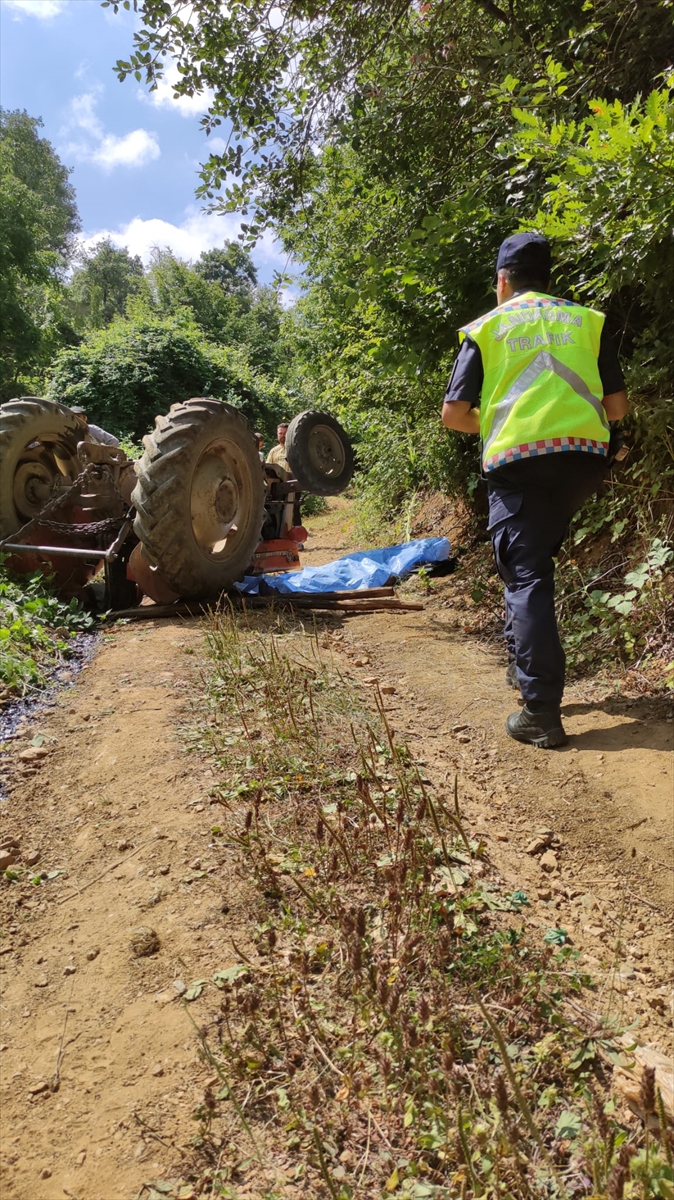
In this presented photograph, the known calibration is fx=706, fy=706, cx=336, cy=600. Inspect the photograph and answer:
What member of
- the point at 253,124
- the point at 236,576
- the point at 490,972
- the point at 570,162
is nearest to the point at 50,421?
the point at 236,576

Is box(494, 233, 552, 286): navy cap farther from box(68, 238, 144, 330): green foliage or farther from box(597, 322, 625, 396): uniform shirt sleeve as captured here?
box(68, 238, 144, 330): green foliage

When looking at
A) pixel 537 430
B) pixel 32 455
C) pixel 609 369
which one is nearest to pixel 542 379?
pixel 537 430

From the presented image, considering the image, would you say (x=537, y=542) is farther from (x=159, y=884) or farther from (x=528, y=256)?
(x=159, y=884)

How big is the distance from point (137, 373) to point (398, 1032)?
16046mm

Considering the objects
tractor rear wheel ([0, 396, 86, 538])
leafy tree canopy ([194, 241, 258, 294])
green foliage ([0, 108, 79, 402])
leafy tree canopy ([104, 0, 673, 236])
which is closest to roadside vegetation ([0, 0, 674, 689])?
leafy tree canopy ([104, 0, 673, 236])

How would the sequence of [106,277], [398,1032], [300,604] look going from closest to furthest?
1. [398,1032]
2. [300,604]
3. [106,277]

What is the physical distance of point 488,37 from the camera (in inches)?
186

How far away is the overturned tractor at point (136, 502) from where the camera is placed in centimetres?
420

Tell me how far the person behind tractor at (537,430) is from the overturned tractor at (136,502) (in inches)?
78.3

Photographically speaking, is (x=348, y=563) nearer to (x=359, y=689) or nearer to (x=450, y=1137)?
(x=359, y=689)

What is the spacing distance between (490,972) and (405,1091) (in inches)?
13.0

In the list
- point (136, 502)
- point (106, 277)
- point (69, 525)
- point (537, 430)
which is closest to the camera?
point (537, 430)

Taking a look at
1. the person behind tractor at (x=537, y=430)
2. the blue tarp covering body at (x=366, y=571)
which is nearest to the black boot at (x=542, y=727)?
the person behind tractor at (x=537, y=430)

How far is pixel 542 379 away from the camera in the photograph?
2.69 m
